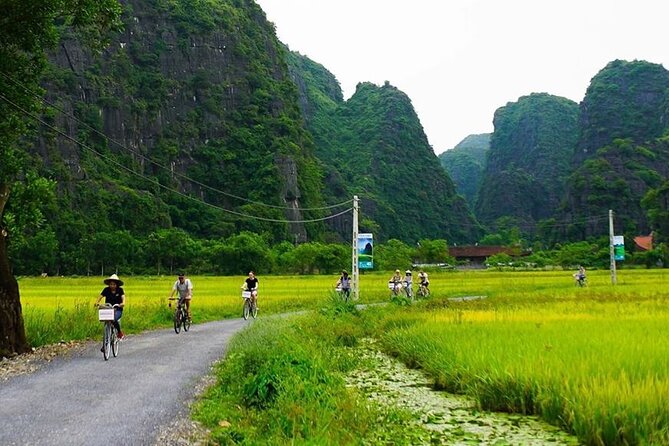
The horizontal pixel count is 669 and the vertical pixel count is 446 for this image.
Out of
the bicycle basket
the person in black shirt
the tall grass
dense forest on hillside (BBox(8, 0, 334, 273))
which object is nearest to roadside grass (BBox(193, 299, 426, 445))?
the tall grass

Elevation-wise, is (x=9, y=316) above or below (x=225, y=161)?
below

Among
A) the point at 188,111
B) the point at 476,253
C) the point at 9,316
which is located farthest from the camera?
the point at 188,111

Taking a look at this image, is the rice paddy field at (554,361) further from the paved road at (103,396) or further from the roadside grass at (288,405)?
the paved road at (103,396)

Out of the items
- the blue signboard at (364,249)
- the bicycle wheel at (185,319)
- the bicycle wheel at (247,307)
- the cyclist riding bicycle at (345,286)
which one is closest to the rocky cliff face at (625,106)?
the blue signboard at (364,249)

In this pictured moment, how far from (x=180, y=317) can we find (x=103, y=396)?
29.5 ft

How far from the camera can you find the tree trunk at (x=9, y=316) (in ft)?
39.5

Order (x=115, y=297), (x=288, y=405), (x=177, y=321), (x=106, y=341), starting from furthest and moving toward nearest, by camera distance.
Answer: (x=177, y=321)
(x=115, y=297)
(x=106, y=341)
(x=288, y=405)

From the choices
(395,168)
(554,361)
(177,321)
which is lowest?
(177,321)

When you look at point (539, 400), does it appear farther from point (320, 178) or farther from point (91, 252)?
point (320, 178)

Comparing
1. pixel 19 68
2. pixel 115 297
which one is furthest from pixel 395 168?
pixel 115 297

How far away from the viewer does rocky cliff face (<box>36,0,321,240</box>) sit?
11031cm

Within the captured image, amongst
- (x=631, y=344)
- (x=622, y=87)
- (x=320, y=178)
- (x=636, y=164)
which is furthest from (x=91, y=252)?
(x=622, y=87)

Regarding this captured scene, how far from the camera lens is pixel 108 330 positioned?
1206cm

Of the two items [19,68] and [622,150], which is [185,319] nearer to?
[19,68]
